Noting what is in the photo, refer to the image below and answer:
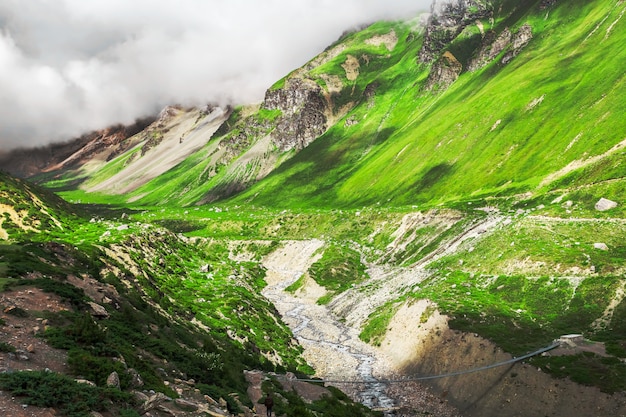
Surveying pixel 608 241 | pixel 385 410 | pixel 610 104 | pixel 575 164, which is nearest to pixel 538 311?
pixel 608 241

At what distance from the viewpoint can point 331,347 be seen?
244 feet

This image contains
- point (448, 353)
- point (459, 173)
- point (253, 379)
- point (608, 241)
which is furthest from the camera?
point (459, 173)

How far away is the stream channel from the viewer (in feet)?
186

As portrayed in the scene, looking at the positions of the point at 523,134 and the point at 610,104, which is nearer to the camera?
the point at 610,104

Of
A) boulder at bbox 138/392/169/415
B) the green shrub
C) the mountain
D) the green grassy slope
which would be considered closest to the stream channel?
the mountain

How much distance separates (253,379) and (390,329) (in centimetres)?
3820

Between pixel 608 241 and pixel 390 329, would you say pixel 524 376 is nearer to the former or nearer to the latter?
pixel 390 329

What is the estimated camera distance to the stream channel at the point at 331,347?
56688 millimetres

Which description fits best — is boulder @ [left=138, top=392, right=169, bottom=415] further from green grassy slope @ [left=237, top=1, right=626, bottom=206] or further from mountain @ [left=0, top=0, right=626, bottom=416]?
green grassy slope @ [left=237, top=1, right=626, bottom=206]

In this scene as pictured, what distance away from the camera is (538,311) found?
201ft

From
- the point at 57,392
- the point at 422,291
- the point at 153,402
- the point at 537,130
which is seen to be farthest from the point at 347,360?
the point at 537,130

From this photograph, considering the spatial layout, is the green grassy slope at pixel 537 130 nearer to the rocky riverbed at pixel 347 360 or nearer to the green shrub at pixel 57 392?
the rocky riverbed at pixel 347 360

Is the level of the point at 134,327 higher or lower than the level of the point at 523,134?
higher

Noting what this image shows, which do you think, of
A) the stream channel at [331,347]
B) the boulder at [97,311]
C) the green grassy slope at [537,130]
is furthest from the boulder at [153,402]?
the green grassy slope at [537,130]
